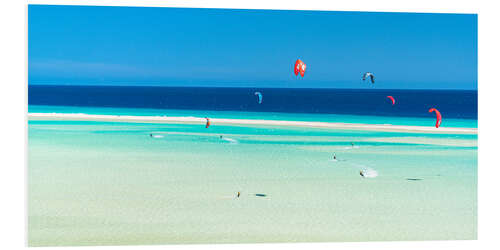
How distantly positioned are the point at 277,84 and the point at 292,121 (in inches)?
154

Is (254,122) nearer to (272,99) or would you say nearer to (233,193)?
(272,99)

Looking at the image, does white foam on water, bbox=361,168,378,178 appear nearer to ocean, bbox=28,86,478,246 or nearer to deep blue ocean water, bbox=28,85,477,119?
ocean, bbox=28,86,478,246

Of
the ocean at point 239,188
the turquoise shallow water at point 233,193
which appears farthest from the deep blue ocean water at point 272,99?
the turquoise shallow water at point 233,193

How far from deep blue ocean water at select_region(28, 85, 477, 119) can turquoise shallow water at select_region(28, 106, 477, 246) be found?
1.40 feet

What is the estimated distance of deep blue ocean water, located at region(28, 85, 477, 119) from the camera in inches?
278

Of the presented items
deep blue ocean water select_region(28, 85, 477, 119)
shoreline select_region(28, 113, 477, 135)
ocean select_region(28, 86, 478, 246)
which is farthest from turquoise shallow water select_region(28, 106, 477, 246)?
shoreline select_region(28, 113, 477, 135)

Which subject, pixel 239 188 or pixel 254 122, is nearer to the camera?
pixel 239 188

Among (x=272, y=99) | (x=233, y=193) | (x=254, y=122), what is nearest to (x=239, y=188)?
(x=233, y=193)

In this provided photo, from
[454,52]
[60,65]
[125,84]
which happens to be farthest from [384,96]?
[60,65]

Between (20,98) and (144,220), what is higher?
(20,98)

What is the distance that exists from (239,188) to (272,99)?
2.75 metres

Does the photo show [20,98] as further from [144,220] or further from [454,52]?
[454,52]

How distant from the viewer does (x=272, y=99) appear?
30.2ft
